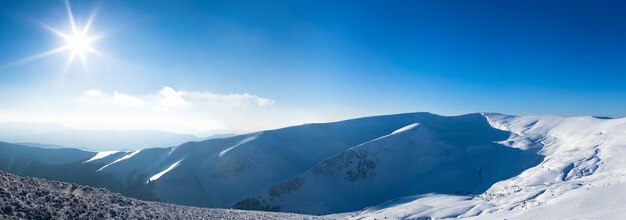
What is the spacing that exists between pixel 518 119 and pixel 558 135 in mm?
→ 47900

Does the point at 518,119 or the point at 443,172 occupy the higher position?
the point at 518,119

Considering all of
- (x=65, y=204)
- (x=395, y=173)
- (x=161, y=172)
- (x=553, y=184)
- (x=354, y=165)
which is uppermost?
(x=65, y=204)

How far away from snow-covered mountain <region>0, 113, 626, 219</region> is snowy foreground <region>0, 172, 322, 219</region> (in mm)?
41902

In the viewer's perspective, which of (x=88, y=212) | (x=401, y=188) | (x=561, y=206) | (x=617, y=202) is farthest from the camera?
(x=401, y=188)

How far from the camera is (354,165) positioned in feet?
333

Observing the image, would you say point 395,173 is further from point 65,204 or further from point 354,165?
point 65,204

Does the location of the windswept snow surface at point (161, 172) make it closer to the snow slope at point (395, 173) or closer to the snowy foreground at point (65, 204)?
the snow slope at point (395, 173)

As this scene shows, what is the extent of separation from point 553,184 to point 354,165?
57.5 m

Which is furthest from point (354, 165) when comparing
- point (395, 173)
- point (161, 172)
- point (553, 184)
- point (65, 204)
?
point (65, 204)

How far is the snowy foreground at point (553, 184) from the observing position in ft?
93.8

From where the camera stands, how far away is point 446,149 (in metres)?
111

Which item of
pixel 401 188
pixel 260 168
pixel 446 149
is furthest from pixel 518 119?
pixel 260 168

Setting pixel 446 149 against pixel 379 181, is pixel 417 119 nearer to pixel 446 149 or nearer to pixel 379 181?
pixel 446 149

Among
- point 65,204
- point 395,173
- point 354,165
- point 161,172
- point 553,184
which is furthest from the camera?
point 161,172
